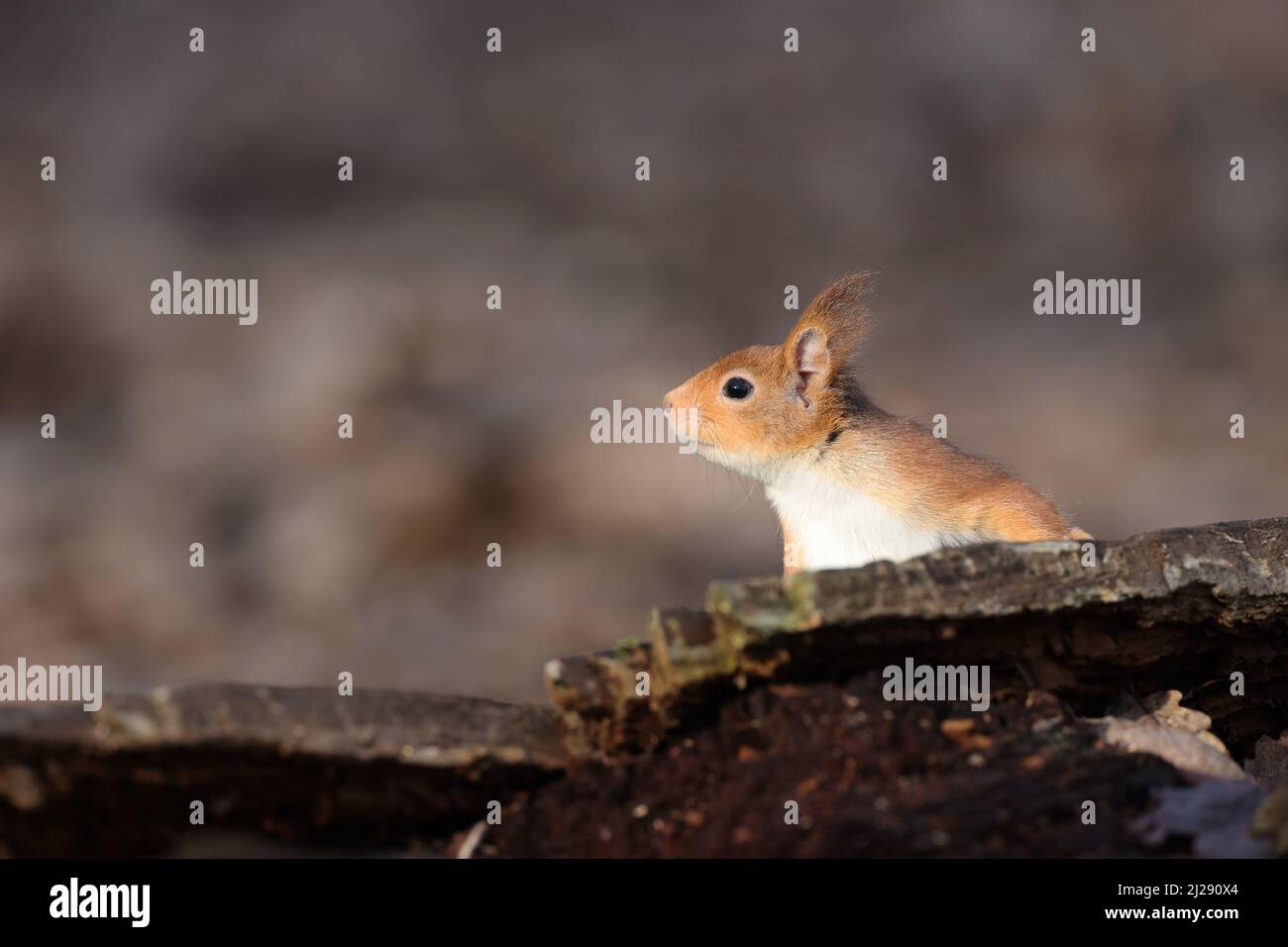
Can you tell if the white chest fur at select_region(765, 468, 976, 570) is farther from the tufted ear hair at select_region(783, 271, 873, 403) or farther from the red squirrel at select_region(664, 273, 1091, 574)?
the tufted ear hair at select_region(783, 271, 873, 403)

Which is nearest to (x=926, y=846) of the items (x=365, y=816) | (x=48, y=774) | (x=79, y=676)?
(x=365, y=816)
